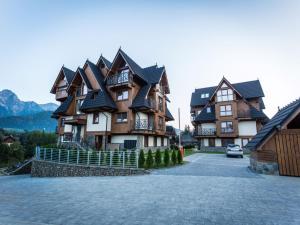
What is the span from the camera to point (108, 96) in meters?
23.2

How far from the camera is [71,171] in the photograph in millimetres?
14977

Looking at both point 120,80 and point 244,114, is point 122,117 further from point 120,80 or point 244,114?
point 244,114

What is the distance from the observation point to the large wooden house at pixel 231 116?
2978cm

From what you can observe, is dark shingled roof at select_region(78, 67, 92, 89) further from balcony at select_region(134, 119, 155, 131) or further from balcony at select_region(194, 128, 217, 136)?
balcony at select_region(194, 128, 217, 136)

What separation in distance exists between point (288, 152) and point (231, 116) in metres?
21.1

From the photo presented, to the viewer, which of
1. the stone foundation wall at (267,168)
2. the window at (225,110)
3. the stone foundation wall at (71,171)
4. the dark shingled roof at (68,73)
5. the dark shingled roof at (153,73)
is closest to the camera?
the stone foundation wall at (267,168)

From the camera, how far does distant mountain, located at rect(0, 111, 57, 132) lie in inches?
6156

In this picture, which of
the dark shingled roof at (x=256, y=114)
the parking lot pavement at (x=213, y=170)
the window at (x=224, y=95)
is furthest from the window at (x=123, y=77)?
the dark shingled roof at (x=256, y=114)

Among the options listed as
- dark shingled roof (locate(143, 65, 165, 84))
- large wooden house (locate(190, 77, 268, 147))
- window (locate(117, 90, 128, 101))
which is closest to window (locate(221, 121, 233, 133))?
large wooden house (locate(190, 77, 268, 147))

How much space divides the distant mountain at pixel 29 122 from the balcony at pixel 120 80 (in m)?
156

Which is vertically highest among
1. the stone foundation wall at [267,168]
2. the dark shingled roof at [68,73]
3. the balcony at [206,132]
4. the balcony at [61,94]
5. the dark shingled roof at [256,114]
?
the dark shingled roof at [68,73]

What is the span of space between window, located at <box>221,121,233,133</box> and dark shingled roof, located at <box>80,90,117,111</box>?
20.0 metres

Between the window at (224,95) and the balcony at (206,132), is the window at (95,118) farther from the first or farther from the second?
the window at (224,95)

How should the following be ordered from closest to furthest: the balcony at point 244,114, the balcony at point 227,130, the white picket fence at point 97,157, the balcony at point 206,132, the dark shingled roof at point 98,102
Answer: the white picket fence at point 97,157 → the dark shingled roof at point 98,102 → the balcony at point 244,114 → the balcony at point 227,130 → the balcony at point 206,132
